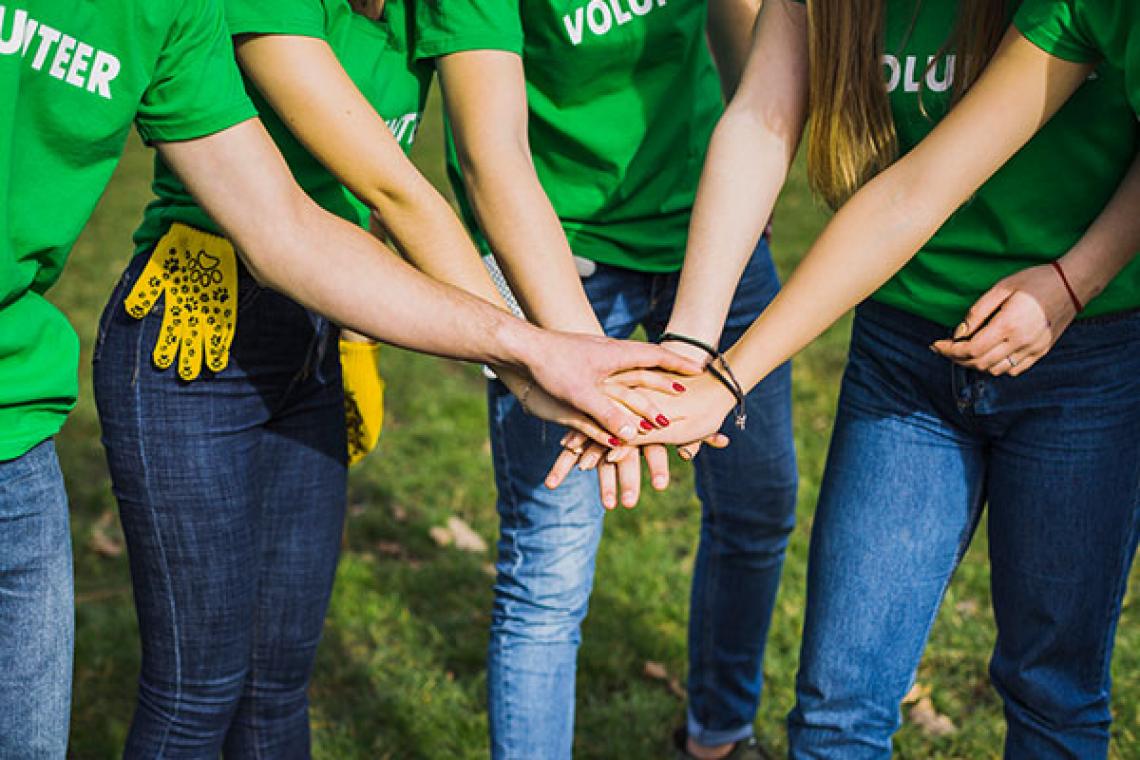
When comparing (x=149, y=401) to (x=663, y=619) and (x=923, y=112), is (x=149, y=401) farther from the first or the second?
(x=663, y=619)

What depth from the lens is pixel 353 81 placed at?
2510mm

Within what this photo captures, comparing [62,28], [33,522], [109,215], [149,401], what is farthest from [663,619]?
[109,215]

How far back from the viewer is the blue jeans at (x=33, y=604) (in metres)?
2.03

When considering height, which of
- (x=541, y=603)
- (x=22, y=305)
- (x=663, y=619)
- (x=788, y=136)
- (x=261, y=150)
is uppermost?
(x=788, y=136)

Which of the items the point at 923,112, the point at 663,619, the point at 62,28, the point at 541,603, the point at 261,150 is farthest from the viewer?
the point at 663,619

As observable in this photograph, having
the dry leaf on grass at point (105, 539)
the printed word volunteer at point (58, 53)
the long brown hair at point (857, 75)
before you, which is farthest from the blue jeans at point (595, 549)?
the dry leaf on grass at point (105, 539)

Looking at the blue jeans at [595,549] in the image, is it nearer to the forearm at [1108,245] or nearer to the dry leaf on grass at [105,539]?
the forearm at [1108,245]

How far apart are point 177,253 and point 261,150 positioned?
348mm

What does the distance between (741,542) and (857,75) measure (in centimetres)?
133

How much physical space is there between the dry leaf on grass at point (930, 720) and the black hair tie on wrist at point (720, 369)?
1460 millimetres

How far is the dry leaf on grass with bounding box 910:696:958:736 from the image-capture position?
3.67 meters

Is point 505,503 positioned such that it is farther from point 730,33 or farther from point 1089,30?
point 1089,30

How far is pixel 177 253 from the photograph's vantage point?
2.49m

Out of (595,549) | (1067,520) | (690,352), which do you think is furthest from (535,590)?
(1067,520)
